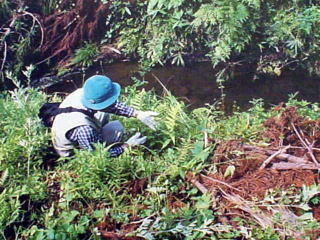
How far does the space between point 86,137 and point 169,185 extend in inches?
29.8

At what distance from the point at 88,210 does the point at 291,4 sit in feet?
15.3

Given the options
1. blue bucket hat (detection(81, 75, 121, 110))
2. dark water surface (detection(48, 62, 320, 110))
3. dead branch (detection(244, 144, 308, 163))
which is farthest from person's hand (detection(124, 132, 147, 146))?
dark water surface (detection(48, 62, 320, 110))

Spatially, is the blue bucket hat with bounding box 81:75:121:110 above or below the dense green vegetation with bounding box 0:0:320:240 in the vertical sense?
above

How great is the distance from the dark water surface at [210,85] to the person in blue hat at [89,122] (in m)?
2.64

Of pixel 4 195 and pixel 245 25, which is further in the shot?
pixel 245 25

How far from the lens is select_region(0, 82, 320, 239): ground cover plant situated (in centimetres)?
370

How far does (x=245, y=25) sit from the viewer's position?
23.1ft

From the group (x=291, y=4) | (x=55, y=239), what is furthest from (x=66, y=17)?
(x=55, y=239)

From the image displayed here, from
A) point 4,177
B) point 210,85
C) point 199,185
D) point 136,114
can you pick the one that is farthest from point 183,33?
point 4,177

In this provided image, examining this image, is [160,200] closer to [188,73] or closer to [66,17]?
[188,73]

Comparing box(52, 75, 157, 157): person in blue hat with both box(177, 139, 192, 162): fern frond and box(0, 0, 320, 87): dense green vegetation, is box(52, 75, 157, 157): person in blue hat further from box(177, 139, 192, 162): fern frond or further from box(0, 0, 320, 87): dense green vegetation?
box(0, 0, 320, 87): dense green vegetation

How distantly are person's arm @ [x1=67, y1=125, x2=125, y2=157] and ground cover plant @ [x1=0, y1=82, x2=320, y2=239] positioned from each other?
4.1 inches

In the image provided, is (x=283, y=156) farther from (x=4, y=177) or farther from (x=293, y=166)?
(x=4, y=177)

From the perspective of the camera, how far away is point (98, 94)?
4.25 m
